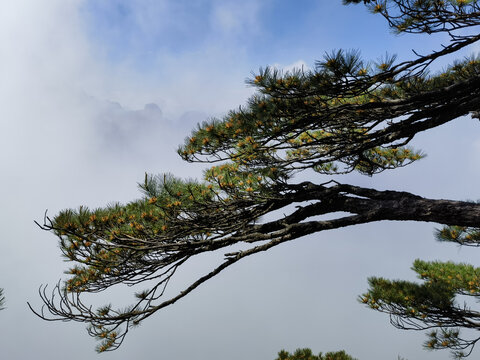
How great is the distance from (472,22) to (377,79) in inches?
34.6

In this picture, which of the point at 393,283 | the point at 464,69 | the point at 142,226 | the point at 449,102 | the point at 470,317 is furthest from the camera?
the point at 393,283

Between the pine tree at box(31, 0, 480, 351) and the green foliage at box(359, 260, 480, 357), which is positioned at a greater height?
the pine tree at box(31, 0, 480, 351)

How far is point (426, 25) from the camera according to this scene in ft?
11.1

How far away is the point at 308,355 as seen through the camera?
4.68 metres

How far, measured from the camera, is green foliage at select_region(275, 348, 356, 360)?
182 inches

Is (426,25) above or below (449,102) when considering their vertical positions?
above

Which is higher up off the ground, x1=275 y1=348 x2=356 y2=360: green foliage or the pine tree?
the pine tree

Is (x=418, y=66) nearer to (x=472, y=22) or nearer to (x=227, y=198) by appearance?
(x=472, y=22)

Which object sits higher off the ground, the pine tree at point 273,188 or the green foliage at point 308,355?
the pine tree at point 273,188

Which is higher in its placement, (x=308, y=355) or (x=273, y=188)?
(x=273, y=188)

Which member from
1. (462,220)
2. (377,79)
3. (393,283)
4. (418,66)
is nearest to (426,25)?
(418,66)

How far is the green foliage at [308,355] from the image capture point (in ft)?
15.2

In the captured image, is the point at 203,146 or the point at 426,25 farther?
the point at 203,146

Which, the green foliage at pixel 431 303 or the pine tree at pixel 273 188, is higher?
the pine tree at pixel 273 188
